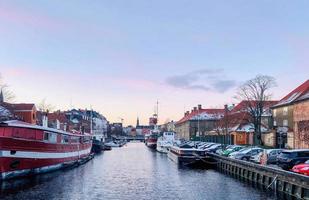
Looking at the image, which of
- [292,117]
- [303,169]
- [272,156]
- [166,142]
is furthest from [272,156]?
[166,142]

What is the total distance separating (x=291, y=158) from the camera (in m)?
40.8

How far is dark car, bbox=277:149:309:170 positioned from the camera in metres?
40.6

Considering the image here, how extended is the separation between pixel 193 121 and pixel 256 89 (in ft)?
250

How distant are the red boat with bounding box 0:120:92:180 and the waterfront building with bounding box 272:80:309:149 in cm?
3592

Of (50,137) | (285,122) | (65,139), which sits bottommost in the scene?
(65,139)

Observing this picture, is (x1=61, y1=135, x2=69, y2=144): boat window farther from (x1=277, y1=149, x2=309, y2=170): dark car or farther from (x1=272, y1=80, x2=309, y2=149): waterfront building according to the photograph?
(x1=272, y1=80, x2=309, y2=149): waterfront building

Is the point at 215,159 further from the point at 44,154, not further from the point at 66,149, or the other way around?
the point at 44,154

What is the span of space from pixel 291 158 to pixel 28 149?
25001mm

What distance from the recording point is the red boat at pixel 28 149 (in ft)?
134

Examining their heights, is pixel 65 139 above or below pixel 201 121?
below

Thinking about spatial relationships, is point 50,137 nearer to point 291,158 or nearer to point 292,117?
point 291,158

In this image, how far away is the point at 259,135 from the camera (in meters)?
82.6

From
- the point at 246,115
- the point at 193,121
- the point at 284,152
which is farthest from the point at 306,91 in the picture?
the point at 193,121

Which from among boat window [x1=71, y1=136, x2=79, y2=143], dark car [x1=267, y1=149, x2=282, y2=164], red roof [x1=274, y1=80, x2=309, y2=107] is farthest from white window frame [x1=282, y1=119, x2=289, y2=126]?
boat window [x1=71, y1=136, x2=79, y2=143]
